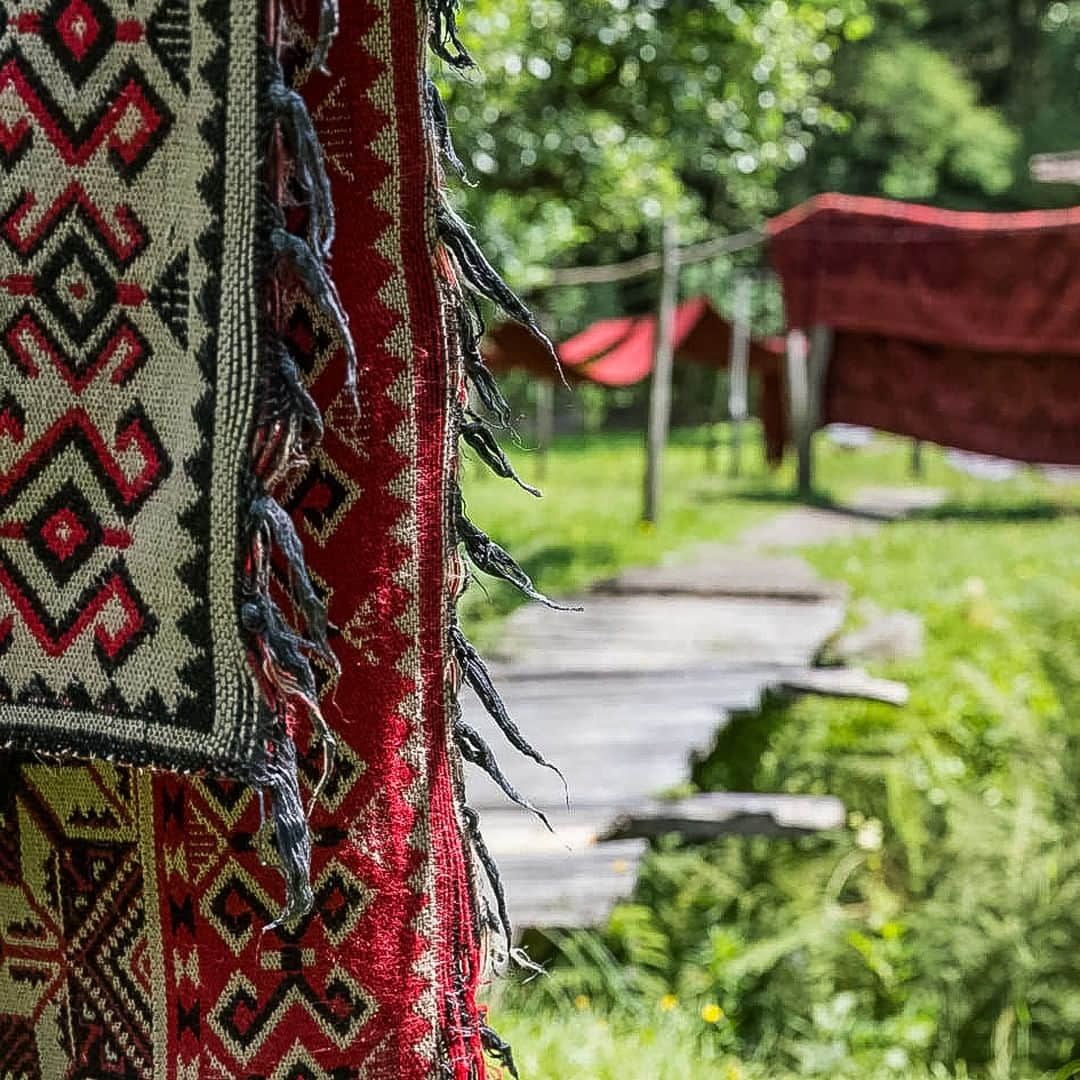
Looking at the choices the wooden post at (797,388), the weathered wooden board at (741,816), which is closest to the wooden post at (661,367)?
the wooden post at (797,388)

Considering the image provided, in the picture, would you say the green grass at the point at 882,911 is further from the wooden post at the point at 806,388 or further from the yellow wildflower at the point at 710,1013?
the wooden post at the point at 806,388

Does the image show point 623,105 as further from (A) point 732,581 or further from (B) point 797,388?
(B) point 797,388

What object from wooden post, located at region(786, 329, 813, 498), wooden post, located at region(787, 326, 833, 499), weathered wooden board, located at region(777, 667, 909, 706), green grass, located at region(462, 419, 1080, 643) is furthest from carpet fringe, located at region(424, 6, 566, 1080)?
wooden post, located at region(786, 329, 813, 498)

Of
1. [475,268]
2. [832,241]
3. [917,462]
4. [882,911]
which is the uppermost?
[475,268]

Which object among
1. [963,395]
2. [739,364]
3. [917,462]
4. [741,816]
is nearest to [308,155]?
[741,816]

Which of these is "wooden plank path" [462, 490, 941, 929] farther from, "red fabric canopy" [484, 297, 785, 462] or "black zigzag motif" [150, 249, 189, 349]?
"red fabric canopy" [484, 297, 785, 462]

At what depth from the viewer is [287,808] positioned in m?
0.97

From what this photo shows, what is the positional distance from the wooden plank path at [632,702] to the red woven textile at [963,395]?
1.54 metres

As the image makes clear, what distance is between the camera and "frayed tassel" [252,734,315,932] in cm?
96

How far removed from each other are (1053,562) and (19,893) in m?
5.83

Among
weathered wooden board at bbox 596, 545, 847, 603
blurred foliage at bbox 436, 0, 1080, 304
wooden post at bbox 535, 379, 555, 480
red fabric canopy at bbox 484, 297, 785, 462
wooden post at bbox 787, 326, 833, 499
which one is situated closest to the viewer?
blurred foliage at bbox 436, 0, 1080, 304

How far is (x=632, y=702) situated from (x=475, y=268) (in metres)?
3.06

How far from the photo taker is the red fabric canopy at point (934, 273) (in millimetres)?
6324

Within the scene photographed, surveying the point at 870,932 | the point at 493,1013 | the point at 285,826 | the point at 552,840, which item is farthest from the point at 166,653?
the point at 870,932
